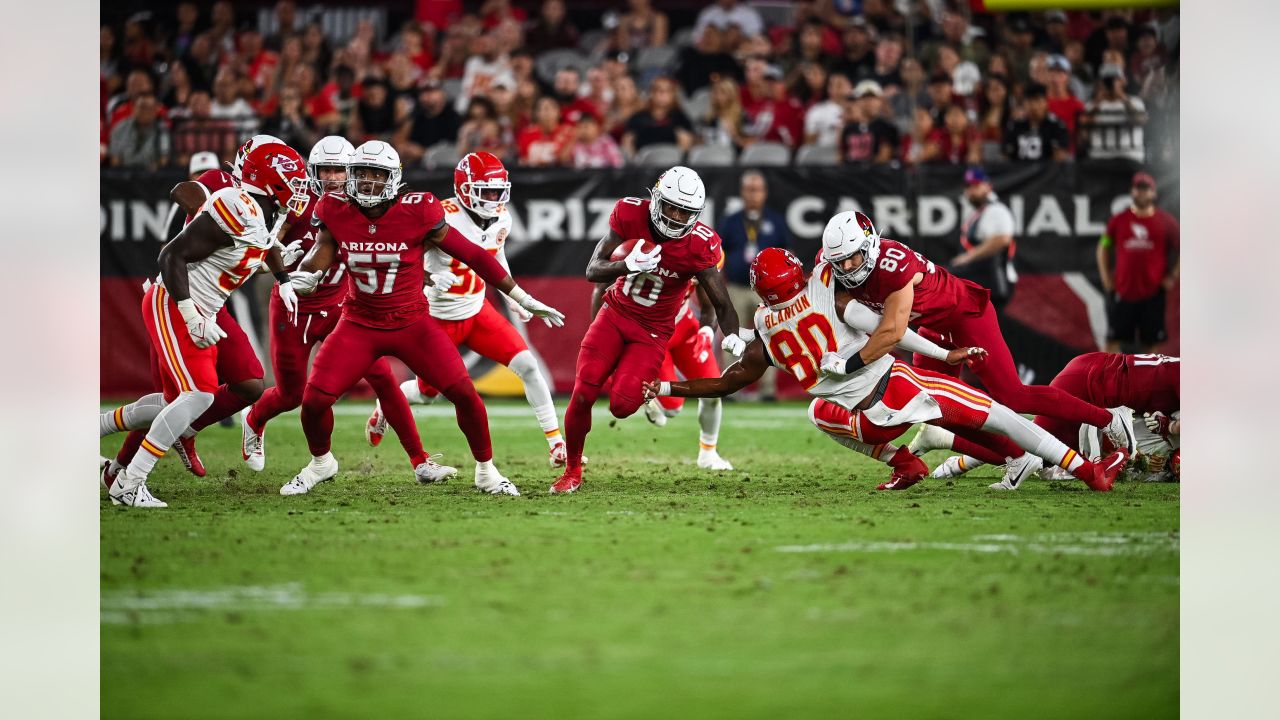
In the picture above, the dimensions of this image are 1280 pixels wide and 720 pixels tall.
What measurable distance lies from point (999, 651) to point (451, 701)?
Result: 62.8 inches

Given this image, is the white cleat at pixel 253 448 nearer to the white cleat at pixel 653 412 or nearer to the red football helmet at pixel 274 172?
the red football helmet at pixel 274 172

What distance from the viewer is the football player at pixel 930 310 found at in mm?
6012

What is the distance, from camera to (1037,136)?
10438 millimetres

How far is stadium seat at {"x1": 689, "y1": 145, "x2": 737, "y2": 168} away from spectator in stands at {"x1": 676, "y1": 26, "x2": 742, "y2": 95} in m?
1.58

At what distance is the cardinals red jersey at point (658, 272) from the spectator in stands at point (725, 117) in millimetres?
4908

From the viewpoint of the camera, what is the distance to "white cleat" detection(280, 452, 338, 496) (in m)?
6.38

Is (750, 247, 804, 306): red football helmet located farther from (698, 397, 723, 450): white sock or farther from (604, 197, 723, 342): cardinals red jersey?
(698, 397, 723, 450): white sock

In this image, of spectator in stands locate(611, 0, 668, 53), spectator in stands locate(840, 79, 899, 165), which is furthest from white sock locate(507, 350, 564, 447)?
spectator in stands locate(611, 0, 668, 53)

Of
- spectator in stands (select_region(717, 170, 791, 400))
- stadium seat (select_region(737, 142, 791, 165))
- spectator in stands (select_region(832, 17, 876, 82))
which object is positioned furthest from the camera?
spectator in stands (select_region(832, 17, 876, 82))

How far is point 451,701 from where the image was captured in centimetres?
372

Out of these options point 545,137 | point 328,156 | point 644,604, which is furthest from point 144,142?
point 644,604

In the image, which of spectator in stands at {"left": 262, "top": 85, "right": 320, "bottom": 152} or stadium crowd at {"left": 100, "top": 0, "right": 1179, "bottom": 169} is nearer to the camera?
stadium crowd at {"left": 100, "top": 0, "right": 1179, "bottom": 169}

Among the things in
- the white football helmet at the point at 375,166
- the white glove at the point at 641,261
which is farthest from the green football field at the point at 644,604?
the white football helmet at the point at 375,166
